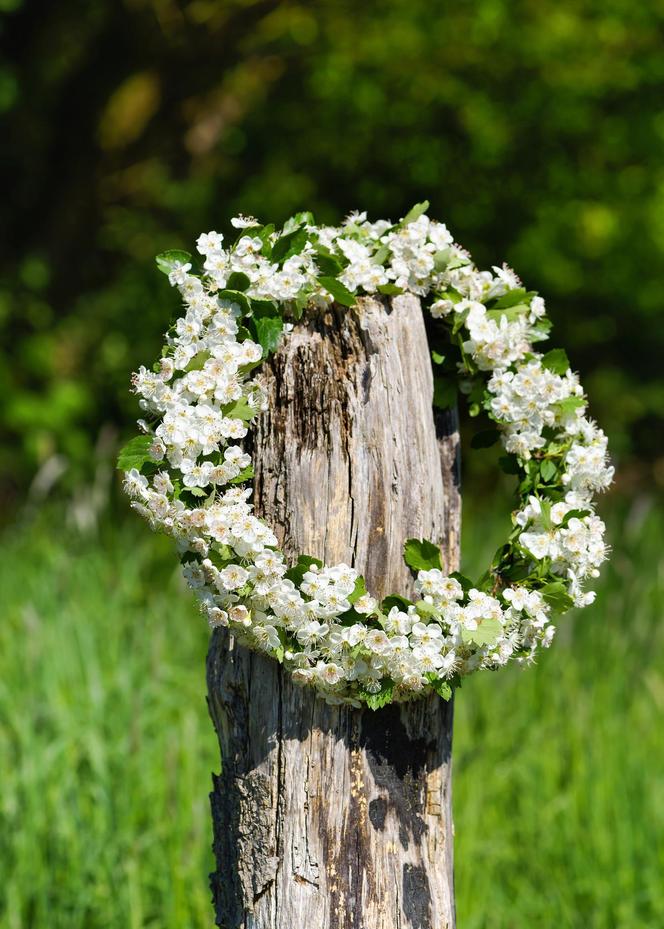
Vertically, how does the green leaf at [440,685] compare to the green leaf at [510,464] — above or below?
below

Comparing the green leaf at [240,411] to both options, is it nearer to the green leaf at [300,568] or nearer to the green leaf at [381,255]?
the green leaf at [300,568]

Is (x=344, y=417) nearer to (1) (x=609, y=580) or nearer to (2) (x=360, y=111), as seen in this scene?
(1) (x=609, y=580)

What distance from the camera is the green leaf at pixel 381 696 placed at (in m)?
1.88

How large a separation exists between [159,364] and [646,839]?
7.95 feet

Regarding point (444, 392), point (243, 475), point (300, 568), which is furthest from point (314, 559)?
point (444, 392)

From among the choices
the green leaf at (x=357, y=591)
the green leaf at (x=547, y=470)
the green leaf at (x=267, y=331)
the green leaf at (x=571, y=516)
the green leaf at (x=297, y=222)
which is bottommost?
the green leaf at (x=357, y=591)

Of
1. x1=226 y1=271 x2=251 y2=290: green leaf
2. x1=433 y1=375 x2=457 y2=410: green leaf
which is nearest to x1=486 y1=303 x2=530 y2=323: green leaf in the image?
x1=433 y1=375 x2=457 y2=410: green leaf

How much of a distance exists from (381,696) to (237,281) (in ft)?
2.58

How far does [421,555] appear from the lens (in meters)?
1.98

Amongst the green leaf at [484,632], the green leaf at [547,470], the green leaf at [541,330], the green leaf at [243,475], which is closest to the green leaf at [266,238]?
the green leaf at [243,475]

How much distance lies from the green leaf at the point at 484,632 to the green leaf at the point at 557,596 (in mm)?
149

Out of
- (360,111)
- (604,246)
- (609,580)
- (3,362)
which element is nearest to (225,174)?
(360,111)

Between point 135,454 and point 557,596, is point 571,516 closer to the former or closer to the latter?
point 557,596

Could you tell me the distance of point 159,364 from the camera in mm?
1897
